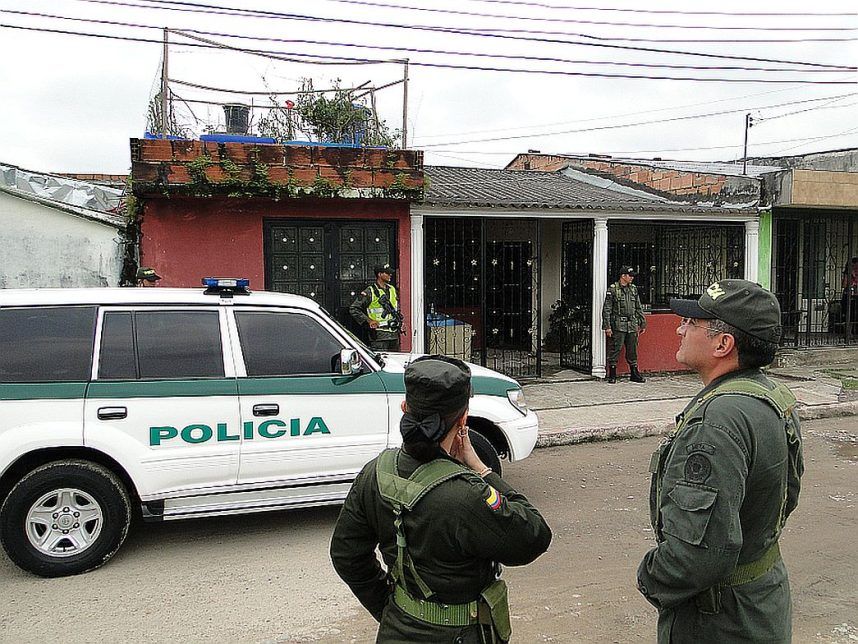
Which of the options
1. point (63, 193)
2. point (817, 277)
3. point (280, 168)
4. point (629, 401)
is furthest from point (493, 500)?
point (817, 277)

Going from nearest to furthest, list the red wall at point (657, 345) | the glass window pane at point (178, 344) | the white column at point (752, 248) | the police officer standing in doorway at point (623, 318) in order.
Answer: the glass window pane at point (178, 344) < the police officer standing in doorway at point (623, 318) < the red wall at point (657, 345) < the white column at point (752, 248)

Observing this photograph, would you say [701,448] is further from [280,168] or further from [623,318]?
[623,318]

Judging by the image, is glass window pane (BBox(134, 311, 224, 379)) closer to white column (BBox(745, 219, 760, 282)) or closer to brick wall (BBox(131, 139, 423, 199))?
brick wall (BBox(131, 139, 423, 199))

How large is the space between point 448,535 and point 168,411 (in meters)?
3.42

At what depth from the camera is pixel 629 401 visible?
10258mm

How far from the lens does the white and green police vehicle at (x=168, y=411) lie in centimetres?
468

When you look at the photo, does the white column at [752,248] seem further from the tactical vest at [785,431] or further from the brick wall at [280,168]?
the tactical vest at [785,431]

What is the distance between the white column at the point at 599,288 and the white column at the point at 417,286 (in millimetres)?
3048

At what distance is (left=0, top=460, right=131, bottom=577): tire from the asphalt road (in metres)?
0.13

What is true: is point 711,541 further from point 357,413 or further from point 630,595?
point 357,413

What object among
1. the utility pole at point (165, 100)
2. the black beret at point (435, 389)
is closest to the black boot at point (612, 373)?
the utility pole at point (165, 100)

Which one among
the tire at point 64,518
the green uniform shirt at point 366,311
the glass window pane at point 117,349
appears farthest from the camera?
the green uniform shirt at point 366,311

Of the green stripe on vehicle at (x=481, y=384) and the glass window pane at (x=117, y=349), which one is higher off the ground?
the glass window pane at (x=117, y=349)

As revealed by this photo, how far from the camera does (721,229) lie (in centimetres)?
1287
